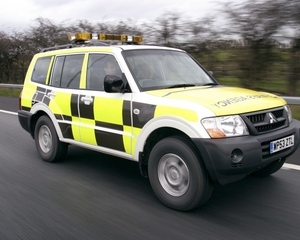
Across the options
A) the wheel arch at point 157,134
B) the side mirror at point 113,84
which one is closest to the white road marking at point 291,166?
the wheel arch at point 157,134

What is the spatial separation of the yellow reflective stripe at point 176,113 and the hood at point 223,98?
0.15 metres

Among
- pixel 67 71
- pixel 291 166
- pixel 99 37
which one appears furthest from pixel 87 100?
pixel 291 166

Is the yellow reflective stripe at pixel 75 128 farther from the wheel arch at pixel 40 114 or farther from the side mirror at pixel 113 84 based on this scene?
the side mirror at pixel 113 84

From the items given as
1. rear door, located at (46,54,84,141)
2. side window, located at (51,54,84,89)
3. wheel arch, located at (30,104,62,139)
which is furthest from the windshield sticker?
wheel arch, located at (30,104,62,139)

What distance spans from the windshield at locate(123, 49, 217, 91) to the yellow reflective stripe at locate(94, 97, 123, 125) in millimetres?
366

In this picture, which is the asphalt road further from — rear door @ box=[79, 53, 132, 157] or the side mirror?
the side mirror

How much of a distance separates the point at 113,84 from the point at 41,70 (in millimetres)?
2268

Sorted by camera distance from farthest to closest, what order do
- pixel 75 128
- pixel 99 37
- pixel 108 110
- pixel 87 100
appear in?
pixel 99 37, pixel 75 128, pixel 87 100, pixel 108 110

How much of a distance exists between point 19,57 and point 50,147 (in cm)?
1570

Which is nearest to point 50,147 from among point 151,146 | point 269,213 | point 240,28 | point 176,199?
point 151,146

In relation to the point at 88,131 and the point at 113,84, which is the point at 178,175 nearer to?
the point at 113,84

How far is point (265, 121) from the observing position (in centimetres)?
386

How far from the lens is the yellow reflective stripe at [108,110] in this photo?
4435 mm

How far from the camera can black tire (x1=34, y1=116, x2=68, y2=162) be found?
18.6 ft
